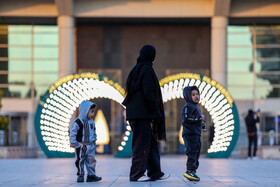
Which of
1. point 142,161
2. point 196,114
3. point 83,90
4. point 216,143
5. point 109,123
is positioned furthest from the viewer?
point 109,123

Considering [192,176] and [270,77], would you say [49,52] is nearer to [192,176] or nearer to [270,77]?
[270,77]

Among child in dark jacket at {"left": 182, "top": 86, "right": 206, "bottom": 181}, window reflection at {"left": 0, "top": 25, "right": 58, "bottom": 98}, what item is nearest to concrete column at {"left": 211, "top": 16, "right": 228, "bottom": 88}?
window reflection at {"left": 0, "top": 25, "right": 58, "bottom": 98}

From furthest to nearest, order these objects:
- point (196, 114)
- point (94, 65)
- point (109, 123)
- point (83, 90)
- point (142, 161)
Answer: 1. point (94, 65)
2. point (109, 123)
3. point (83, 90)
4. point (196, 114)
5. point (142, 161)

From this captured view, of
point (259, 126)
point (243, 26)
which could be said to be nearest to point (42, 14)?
point (243, 26)

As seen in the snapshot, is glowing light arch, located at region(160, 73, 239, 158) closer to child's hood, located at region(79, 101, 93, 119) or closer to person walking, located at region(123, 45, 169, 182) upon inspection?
child's hood, located at region(79, 101, 93, 119)

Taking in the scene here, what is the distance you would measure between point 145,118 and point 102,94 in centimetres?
1280

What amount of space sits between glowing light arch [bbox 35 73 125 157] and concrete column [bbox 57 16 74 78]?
1557cm

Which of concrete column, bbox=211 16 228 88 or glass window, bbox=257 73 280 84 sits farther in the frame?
glass window, bbox=257 73 280 84

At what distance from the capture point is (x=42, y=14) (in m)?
37.6

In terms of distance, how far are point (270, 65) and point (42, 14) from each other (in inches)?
577

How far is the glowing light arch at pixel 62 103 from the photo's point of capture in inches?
797

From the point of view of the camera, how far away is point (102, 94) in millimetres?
21516

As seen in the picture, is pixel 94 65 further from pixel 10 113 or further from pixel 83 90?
pixel 83 90

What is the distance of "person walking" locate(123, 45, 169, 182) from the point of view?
28.7 ft
